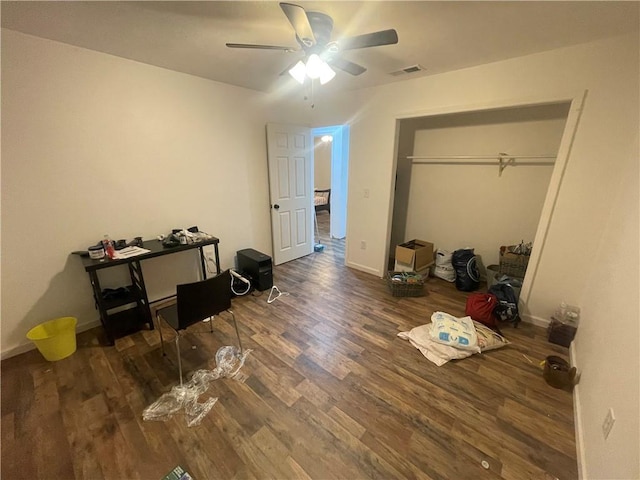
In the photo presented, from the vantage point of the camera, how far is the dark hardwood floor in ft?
4.42

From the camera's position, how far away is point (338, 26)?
172 cm

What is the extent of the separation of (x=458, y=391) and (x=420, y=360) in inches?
12.9

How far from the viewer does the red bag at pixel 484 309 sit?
7.87 feet

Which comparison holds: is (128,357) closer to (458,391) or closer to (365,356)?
(365,356)

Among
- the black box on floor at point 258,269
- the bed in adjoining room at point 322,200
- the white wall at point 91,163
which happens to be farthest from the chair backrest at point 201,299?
the bed in adjoining room at point 322,200

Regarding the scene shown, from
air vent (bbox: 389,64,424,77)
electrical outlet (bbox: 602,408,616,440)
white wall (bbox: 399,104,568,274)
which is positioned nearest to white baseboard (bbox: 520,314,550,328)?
white wall (bbox: 399,104,568,274)

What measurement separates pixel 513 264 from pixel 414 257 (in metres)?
1.01

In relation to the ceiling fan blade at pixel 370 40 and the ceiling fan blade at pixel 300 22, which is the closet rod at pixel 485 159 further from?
the ceiling fan blade at pixel 300 22

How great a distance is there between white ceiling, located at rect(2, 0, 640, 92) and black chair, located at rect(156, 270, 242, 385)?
5.57ft

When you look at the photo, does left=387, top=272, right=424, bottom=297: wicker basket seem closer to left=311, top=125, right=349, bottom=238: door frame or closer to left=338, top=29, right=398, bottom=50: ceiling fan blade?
left=311, top=125, right=349, bottom=238: door frame

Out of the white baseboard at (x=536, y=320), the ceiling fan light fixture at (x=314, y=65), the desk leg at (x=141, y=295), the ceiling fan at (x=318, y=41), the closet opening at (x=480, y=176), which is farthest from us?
the closet opening at (x=480, y=176)

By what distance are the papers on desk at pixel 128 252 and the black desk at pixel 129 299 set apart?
4 centimetres

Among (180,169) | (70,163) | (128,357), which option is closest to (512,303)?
(128,357)

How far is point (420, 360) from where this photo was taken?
80.5 inches
